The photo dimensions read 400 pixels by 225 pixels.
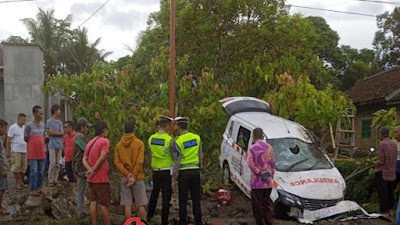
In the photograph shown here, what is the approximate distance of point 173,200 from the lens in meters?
9.33

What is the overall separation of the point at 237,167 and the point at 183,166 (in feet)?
9.88

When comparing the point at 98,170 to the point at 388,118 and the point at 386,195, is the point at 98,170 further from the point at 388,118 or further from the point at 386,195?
the point at 388,118

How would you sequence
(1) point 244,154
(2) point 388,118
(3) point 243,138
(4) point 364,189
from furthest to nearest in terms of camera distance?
(4) point 364,189 < (2) point 388,118 < (3) point 243,138 < (1) point 244,154

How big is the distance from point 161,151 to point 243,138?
327 cm

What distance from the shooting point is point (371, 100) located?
2022cm

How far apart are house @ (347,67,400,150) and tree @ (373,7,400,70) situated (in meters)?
6.17

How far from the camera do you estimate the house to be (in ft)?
63.1

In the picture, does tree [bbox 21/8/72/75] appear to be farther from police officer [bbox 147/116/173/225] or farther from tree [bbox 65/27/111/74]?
police officer [bbox 147/116/173/225]

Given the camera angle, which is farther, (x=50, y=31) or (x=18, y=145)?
(x=50, y=31)

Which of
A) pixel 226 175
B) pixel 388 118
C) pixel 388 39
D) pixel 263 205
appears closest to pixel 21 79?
pixel 226 175

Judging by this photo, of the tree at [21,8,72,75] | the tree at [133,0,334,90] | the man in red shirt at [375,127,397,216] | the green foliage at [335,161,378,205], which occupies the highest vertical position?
the tree at [21,8,72,75]

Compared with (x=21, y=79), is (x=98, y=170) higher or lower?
lower

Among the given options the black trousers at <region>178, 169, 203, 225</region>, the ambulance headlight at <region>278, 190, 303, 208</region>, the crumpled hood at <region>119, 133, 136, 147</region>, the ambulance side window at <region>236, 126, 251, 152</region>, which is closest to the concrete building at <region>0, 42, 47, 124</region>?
the ambulance side window at <region>236, 126, 251, 152</region>

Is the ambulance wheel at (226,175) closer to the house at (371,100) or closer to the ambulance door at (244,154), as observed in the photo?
the ambulance door at (244,154)
